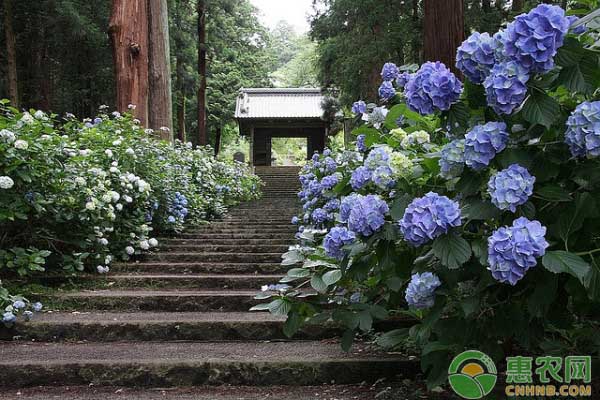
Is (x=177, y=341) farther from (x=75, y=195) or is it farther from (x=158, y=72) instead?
(x=158, y=72)

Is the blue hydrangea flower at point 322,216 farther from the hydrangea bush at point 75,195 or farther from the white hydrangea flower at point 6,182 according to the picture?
the white hydrangea flower at point 6,182

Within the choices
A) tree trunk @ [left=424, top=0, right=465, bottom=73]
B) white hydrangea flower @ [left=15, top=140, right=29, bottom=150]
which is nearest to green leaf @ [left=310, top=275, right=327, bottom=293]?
white hydrangea flower @ [left=15, top=140, right=29, bottom=150]

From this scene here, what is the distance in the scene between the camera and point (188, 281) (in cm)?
432

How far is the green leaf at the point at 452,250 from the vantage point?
1.52m

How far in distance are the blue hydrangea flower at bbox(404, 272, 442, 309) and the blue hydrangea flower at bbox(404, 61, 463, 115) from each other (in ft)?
1.67

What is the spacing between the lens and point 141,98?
7.43 m

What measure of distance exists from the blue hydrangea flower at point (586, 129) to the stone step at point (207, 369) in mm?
1459

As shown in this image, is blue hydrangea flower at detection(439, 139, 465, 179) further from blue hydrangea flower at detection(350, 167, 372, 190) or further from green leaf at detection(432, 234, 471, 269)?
blue hydrangea flower at detection(350, 167, 372, 190)

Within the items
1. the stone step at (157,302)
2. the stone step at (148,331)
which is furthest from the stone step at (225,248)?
the stone step at (148,331)

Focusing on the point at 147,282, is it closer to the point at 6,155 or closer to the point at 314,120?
the point at 6,155

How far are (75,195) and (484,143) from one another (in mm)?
3306

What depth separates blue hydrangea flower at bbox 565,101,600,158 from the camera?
1.39 meters

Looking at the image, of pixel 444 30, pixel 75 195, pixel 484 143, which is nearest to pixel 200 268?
pixel 75 195

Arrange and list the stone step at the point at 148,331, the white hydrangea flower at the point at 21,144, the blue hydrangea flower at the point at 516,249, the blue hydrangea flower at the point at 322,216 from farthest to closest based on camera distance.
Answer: the blue hydrangea flower at the point at 322,216 < the white hydrangea flower at the point at 21,144 < the stone step at the point at 148,331 < the blue hydrangea flower at the point at 516,249
